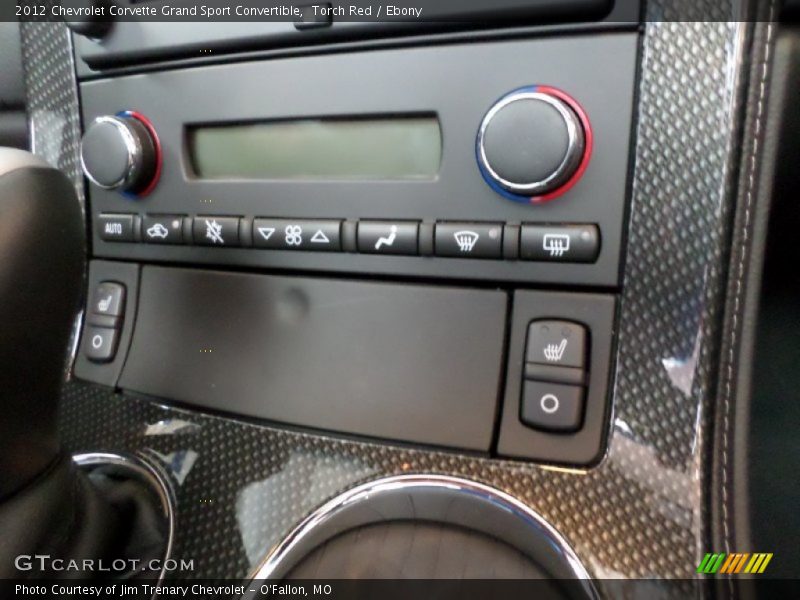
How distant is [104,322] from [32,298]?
18 centimetres

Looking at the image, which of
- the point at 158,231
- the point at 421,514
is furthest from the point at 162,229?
the point at 421,514

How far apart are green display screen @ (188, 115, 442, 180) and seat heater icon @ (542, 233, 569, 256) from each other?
3.7 inches

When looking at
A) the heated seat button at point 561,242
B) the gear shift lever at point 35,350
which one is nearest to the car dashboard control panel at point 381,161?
the heated seat button at point 561,242

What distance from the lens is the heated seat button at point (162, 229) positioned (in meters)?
0.55

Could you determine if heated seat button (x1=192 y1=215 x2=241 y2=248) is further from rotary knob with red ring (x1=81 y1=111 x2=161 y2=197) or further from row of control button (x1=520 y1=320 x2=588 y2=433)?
row of control button (x1=520 y1=320 x2=588 y2=433)

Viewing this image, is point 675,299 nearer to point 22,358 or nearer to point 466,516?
point 466,516

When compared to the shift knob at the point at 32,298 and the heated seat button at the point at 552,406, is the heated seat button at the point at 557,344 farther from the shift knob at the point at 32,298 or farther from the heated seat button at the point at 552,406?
the shift knob at the point at 32,298

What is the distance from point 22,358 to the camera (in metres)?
0.41

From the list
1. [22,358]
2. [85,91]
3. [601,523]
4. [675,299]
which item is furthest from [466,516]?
[85,91]

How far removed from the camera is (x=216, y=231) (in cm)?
54

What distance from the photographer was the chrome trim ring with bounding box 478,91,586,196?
43cm

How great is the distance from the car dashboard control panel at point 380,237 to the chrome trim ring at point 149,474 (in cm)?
6

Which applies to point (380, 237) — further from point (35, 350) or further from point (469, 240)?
point (35, 350)

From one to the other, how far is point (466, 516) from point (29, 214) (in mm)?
340
